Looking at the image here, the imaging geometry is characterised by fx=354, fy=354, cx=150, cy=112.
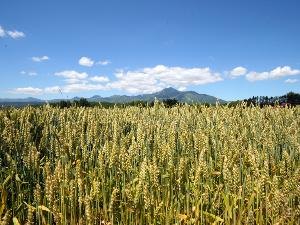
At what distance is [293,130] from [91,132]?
13.0 feet

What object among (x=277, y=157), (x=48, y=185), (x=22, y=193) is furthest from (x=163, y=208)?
(x=277, y=157)

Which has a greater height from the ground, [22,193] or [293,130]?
[293,130]

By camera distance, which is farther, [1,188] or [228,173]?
[1,188]

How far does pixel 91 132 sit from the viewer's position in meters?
5.77

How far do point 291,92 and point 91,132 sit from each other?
Result: 56.6 feet

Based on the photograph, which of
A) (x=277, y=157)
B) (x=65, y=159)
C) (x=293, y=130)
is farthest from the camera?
(x=293, y=130)

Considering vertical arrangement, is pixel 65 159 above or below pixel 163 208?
above

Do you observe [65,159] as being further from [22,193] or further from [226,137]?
[226,137]

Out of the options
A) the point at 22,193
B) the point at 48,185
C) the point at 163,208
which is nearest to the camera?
the point at 48,185

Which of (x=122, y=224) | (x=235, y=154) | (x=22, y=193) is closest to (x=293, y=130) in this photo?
(x=235, y=154)

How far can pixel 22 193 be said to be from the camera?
14.7 ft

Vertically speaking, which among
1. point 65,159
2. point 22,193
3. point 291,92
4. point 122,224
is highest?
point 291,92

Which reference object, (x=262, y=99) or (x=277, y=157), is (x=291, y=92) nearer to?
(x=262, y=99)

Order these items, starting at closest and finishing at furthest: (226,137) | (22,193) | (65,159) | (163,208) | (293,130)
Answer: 1. (163,208)
2. (22,193)
3. (65,159)
4. (226,137)
5. (293,130)
